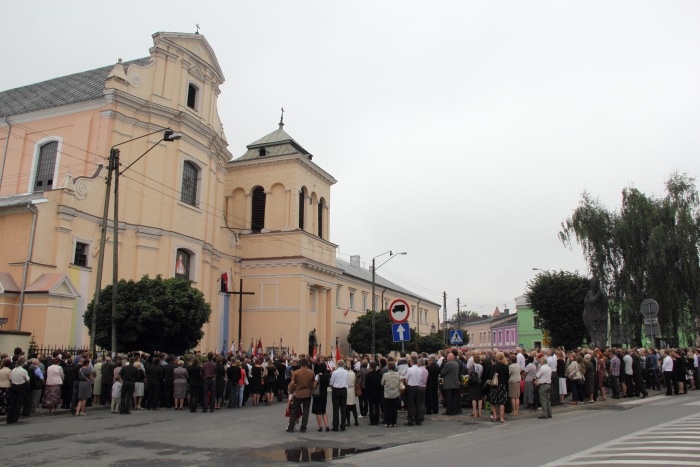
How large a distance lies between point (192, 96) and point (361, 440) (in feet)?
90.5

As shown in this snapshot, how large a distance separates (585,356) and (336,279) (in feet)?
89.6

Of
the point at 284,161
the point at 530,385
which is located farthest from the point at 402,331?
the point at 284,161

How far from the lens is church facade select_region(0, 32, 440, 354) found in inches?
978

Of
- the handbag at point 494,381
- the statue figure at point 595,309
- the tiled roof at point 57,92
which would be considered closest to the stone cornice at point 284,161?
the tiled roof at point 57,92

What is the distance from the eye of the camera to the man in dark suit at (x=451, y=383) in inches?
606

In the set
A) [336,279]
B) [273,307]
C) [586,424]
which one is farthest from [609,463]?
[336,279]

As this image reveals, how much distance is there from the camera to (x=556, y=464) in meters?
7.89

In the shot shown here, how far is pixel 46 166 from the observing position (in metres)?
31.2

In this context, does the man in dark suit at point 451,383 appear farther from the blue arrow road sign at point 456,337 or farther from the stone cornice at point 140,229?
the stone cornice at point 140,229

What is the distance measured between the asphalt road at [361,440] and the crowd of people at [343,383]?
0.54 meters

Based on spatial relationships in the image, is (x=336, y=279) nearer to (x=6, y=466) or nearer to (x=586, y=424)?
(x=586, y=424)

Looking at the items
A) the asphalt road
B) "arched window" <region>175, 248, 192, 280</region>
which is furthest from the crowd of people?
"arched window" <region>175, 248, 192, 280</region>

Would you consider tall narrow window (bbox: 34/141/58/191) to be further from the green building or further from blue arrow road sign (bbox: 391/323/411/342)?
A: the green building

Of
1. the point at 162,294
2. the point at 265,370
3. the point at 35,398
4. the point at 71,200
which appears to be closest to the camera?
the point at 35,398
